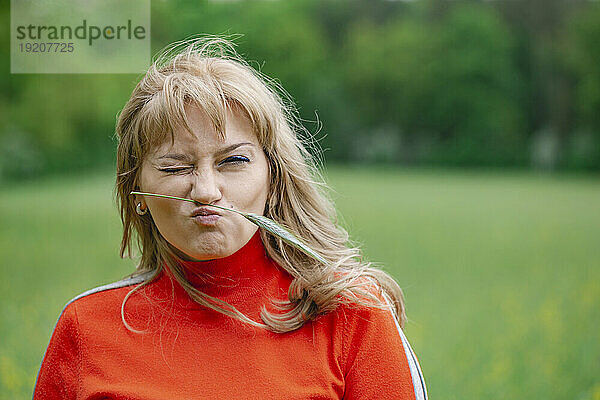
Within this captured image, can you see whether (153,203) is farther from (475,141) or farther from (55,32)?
(475,141)

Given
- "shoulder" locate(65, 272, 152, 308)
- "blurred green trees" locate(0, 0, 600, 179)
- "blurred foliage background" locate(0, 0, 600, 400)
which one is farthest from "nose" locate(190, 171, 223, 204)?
"blurred green trees" locate(0, 0, 600, 179)

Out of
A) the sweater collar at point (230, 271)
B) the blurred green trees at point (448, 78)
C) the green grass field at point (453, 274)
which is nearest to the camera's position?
the sweater collar at point (230, 271)

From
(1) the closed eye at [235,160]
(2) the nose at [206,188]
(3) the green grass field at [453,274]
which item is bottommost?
(3) the green grass field at [453,274]

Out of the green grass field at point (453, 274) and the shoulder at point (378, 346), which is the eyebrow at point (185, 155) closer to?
the shoulder at point (378, 346)

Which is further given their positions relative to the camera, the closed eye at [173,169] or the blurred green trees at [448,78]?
the blurred green trees at [448,78]

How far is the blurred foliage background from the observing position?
17.2 ft

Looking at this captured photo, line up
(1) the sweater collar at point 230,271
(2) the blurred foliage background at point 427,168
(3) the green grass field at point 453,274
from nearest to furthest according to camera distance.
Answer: (1) the sweater collar at point 230,271 < (3) the green grass field at point 453,274 < (2) the blurred foliage background at point 427,168

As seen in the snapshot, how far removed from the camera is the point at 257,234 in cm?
164

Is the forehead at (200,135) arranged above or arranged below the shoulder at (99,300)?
above

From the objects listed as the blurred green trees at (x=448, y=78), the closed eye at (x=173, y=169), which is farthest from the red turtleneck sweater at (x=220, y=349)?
the blurred green trees at (x=448, y=78)

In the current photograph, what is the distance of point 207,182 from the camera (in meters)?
1.46

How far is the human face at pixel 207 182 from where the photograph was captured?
147cm

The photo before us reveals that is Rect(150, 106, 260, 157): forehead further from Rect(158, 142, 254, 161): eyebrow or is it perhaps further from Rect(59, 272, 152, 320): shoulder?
Rect(59, 272, 152, 320): shoulder

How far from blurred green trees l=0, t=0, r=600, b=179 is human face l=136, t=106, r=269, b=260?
15.5 metres
